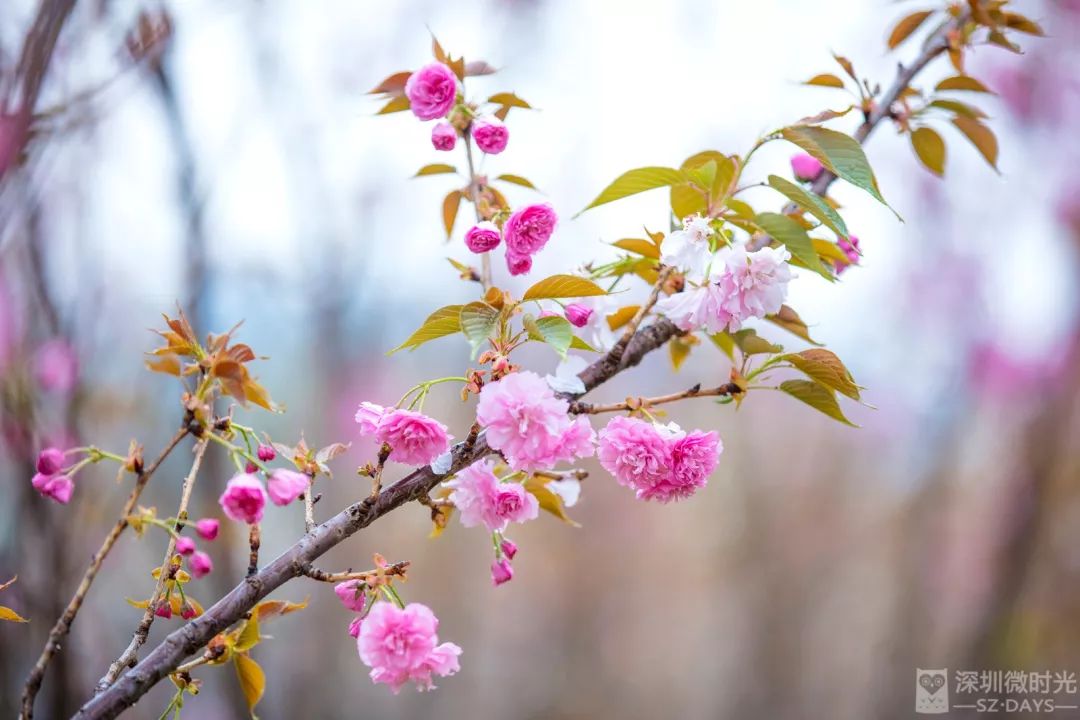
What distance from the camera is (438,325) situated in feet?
1.58

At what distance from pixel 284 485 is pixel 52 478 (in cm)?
15

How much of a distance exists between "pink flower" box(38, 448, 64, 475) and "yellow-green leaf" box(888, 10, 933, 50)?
789 mm

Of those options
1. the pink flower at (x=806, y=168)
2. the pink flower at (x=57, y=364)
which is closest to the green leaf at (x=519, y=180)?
the pink flower at (x=806, y=168)

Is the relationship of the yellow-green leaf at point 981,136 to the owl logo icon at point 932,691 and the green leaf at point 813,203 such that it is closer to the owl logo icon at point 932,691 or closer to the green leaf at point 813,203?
the green leaf at point 813,203

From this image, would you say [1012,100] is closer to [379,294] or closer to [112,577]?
[379,294]

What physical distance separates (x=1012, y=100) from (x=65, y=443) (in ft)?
7.69

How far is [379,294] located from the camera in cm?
231

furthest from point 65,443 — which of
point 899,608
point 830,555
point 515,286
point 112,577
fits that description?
point 830,555

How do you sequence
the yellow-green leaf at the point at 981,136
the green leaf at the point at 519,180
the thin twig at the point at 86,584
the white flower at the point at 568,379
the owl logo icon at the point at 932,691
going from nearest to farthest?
the thin twig at the point at 86,584, the white flower at the point at 568,379, the green leaf at the point at 519,180, the yellow-green leaf at the point at 981,136, the owl logo icon at the point at 932,691

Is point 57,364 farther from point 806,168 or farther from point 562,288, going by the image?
point 806,168

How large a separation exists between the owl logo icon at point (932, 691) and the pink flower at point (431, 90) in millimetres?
1382

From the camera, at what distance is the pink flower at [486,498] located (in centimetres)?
49

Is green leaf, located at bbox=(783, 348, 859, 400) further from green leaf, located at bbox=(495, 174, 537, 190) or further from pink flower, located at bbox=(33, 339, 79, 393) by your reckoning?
pink flower, located at bbox=(33, 339, 79, 393)

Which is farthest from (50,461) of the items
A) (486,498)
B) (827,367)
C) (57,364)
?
(57,364)
